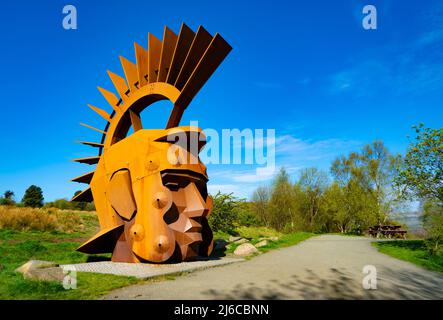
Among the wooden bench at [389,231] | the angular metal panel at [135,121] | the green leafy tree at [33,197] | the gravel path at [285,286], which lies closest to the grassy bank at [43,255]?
the gravel path at [285,286]

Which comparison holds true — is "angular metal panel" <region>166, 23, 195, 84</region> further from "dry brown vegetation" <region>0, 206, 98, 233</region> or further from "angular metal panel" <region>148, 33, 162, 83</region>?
"dry brown vegetation" <region>0, 206, 98, 233</region>

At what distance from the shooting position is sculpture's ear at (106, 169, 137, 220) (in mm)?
9819

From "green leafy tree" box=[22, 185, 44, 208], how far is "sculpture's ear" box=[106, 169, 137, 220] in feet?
129

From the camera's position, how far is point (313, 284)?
6.70 m

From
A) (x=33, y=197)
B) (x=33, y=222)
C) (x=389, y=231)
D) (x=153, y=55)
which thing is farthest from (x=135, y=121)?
(x=33, y=197)

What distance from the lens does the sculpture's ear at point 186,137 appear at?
9.92 m

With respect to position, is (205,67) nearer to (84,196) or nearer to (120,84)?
(120,84)

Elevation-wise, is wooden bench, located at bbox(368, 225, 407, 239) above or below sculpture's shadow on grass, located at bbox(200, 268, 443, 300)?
below

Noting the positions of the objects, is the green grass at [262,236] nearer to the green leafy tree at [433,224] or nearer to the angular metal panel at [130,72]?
the green leafy tree at [433,224]

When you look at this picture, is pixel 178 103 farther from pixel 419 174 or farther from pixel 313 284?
pixel 419 174

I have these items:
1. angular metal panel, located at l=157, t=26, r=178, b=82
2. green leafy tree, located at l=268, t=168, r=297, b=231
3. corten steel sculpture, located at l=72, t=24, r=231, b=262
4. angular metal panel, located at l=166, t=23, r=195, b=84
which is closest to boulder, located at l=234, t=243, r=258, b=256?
corten steel sculpture, located at l=72, t=24, r=231, b=262

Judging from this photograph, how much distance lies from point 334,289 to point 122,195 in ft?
23.6
